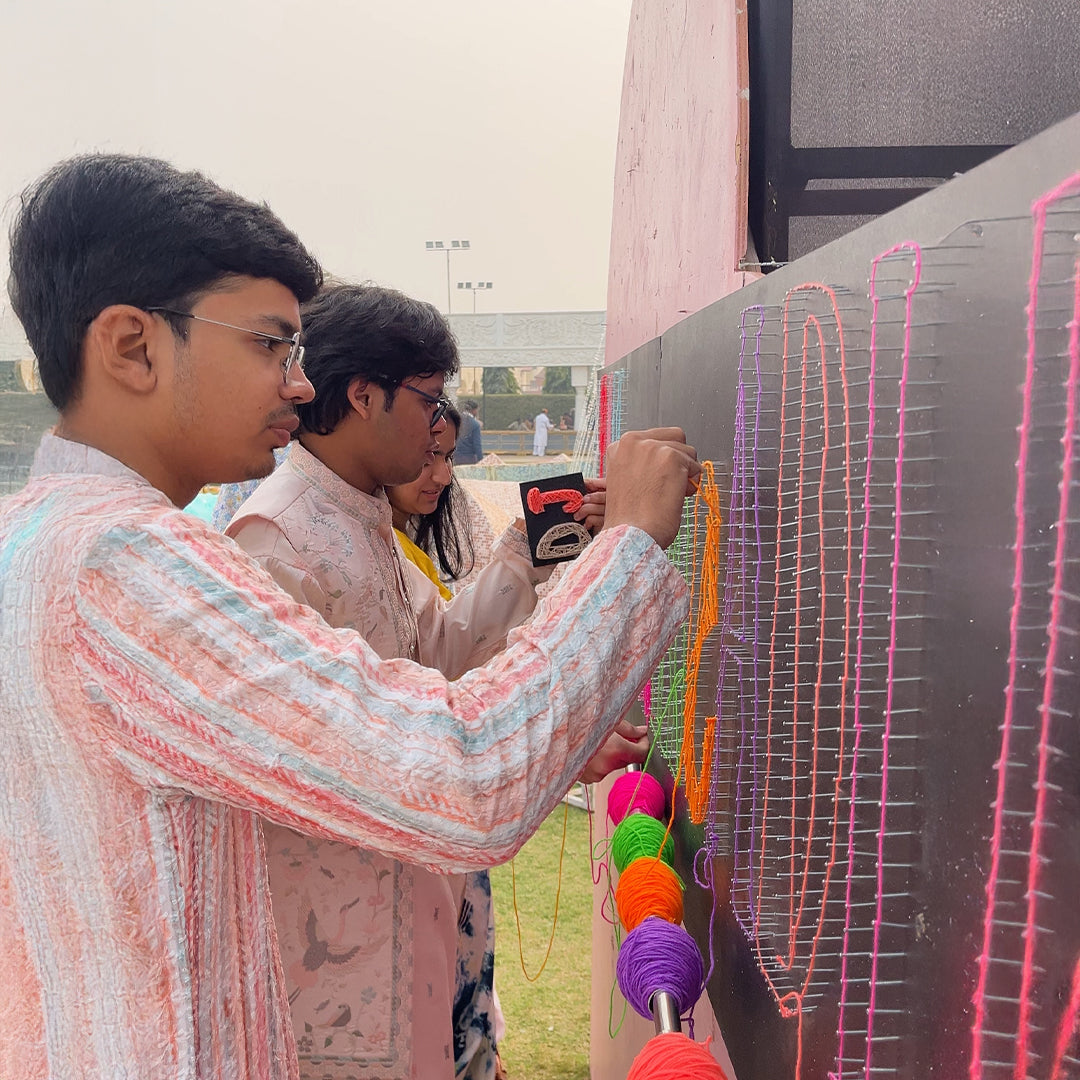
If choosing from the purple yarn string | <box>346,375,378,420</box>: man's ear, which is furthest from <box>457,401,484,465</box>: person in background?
the purple yarn string

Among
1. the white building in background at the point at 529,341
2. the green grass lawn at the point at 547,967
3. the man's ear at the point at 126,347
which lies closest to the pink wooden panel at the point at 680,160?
the man's ear at the point at 126,347

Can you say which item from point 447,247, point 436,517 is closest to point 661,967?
point 436,517

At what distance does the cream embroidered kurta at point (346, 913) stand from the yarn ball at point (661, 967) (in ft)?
0.91

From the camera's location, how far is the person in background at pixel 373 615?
1222mm

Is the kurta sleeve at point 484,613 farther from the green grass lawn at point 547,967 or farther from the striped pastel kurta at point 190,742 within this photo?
the green grass lawn at point 547,967

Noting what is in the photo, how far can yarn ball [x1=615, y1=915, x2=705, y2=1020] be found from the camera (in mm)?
1067

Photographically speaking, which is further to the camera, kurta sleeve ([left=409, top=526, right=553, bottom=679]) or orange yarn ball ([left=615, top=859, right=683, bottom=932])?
kurta sleeve ([left=409, top=526, right=553, bottom=679])

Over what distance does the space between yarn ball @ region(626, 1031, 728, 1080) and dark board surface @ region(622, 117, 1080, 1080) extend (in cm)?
5

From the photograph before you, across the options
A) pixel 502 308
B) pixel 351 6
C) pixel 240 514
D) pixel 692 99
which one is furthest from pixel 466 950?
pixel 502 308

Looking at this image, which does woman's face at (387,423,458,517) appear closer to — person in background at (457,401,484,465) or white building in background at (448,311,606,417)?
person in background at (457,401,484,465)

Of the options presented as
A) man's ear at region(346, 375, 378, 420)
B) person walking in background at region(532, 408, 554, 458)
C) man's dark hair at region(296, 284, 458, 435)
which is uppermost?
man's dark hair at region(296, 284, 458, 435)

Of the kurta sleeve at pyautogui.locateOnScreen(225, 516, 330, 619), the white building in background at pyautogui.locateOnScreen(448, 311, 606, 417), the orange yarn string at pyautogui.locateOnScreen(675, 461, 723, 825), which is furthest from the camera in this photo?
the white building in background at pyautogui.locateOnScreen(448, 311, 606, 417)

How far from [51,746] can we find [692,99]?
1.39m

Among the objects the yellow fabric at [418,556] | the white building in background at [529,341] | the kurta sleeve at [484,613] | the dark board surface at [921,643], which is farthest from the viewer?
the white building in background at [529,341]
